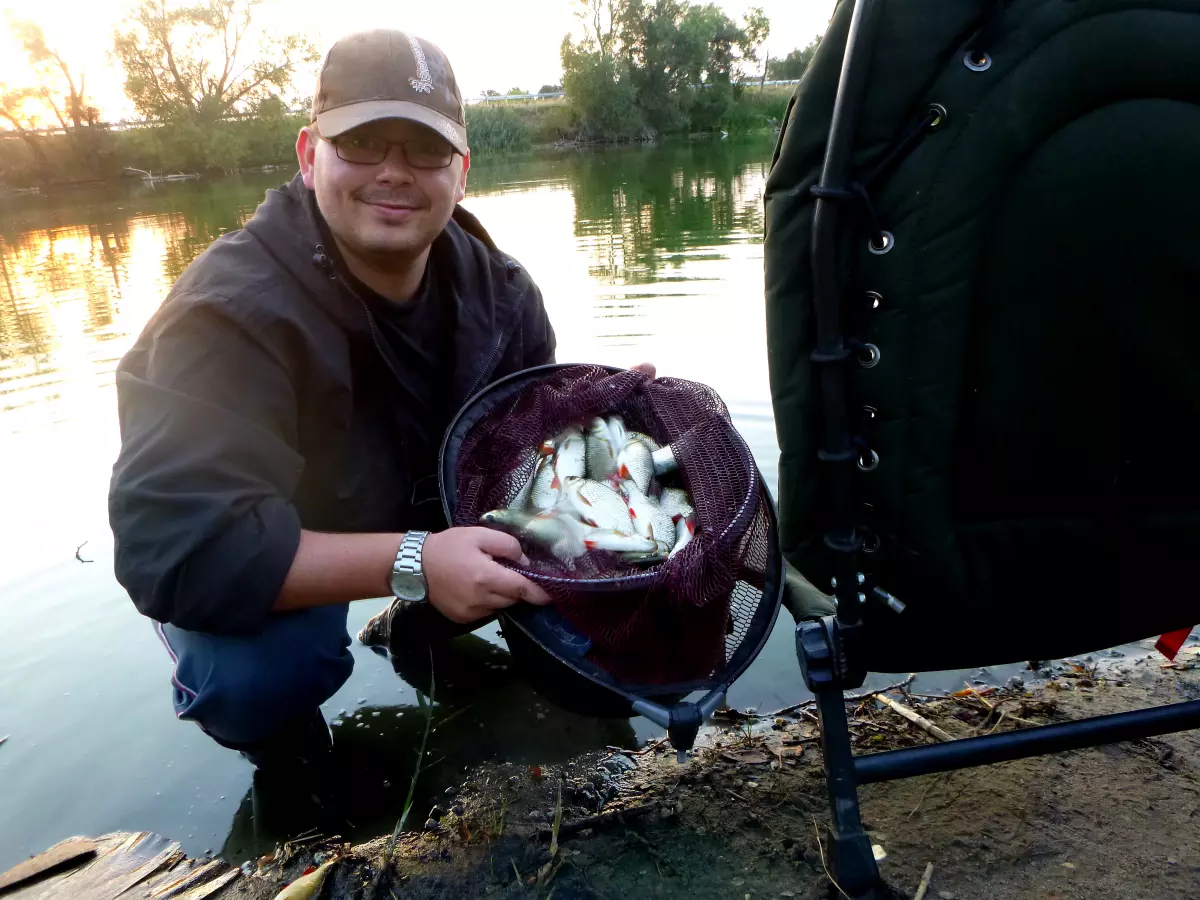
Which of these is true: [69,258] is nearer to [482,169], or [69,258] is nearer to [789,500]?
[789,500]

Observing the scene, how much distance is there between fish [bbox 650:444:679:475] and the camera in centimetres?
240

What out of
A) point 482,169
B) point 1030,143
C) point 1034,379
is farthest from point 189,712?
point 482,169

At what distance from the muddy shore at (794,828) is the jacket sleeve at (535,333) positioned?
146cm

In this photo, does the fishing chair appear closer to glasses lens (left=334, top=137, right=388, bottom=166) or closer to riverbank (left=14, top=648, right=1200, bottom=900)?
riverbank (left=14, top=648, right=1200, bottom=900)

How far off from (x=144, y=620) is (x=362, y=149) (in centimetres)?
237

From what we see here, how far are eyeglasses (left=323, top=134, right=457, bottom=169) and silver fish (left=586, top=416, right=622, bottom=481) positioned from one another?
93cm

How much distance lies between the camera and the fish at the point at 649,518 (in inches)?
85.4

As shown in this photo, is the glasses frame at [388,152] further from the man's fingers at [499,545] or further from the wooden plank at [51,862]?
the wooden plank at [51,862]

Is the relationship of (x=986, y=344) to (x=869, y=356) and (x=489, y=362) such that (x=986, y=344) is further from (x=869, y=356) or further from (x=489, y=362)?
(x=489, y=362)

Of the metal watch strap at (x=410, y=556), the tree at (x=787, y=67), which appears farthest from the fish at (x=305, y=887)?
the tree at (x=787, y=67)

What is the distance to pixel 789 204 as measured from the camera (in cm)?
143

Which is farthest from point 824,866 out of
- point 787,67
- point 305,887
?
point 787,67

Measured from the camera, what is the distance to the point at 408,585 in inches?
80.4

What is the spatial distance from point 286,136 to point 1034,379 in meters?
49.8
